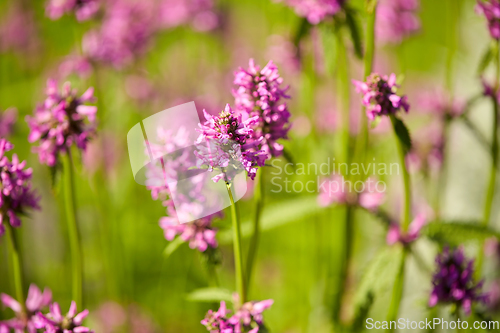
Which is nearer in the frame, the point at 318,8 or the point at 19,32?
the point at 318,8

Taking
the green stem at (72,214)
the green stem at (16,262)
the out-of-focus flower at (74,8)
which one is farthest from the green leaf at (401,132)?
the out-of-focus flower at (74,8)

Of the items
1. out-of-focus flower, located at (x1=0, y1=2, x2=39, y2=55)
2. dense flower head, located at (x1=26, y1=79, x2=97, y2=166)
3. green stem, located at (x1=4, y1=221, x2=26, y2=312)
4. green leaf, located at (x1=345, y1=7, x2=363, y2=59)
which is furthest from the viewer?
out-of-focus flower, located at (x1=0, y1=2, x2=39, y2=55)

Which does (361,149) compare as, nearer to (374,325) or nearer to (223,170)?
(374,325)

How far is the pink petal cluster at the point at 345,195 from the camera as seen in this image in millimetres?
2250

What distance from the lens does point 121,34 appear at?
3.33 meters

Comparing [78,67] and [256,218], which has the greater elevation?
[78,67]

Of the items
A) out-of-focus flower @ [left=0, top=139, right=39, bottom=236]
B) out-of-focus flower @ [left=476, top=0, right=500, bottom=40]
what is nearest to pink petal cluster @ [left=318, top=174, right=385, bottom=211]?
out-of-focus flower @ [left=476, top=0, right=500, bottom=40]

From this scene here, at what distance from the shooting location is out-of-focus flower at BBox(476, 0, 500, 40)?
75.6 inches

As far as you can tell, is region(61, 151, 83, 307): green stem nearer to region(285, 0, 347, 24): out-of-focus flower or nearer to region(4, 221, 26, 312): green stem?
region(4, 221, 26, 312): green stem

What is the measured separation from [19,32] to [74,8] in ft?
9.00

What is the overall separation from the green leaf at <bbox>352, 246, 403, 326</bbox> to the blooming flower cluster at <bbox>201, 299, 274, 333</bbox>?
0.63 m

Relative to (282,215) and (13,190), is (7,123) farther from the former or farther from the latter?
Answer: (282,215)

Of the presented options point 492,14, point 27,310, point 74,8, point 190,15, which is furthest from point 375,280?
point 190,15

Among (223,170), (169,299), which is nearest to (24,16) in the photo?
(169,299)
